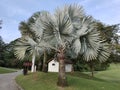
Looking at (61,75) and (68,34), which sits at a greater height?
(68,34)

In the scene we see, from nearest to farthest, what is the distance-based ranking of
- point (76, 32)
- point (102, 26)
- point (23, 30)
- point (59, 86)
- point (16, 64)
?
point (59, 86) < point (76, 32) < point (23, 30) < point (102, 26) < point (16, 64)

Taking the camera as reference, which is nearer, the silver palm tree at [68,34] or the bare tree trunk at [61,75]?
the bare tree trunk at [61,75]

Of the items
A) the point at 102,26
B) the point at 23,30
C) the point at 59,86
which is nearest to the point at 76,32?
the point at 59,86

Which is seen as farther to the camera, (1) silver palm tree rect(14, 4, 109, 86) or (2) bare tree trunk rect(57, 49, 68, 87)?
(1) silver palm tree rect(14, 4, 109, 86)

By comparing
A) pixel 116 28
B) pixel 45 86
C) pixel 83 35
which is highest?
pixel 116 28

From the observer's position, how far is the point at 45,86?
15.3m

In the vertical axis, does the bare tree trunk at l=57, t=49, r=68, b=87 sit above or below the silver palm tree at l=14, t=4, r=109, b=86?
below

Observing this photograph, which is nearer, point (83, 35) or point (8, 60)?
point (83, 35)

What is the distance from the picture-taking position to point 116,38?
108ft

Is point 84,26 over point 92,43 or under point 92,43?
over

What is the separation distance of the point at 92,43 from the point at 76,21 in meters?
1.86

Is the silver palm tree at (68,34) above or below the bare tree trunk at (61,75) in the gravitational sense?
above

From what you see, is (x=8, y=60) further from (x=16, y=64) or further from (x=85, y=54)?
Result: (x=85, y=54)

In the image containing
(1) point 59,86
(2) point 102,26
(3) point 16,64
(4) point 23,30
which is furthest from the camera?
(3) point 16,64
